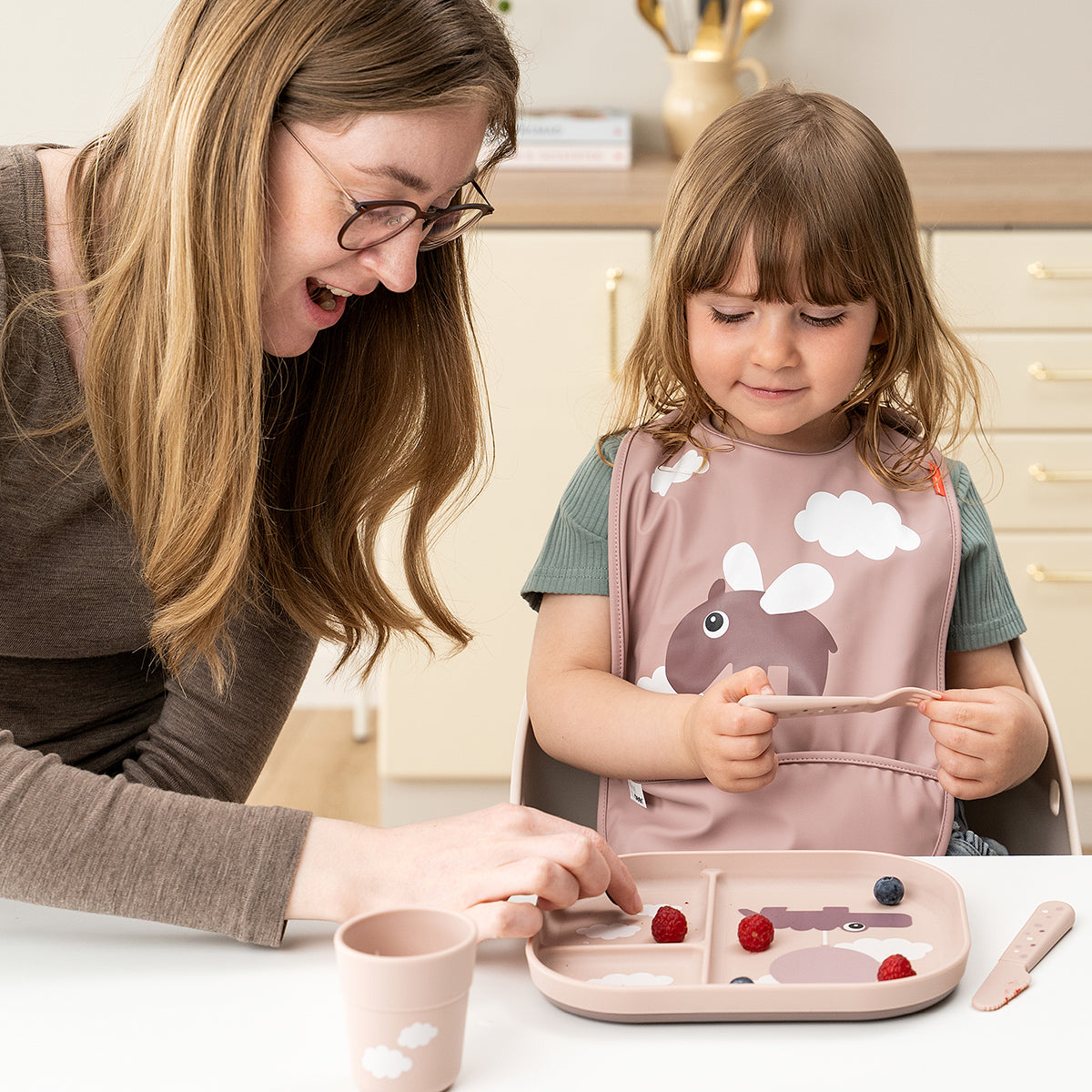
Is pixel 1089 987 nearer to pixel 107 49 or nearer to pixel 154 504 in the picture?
pixel 154 504

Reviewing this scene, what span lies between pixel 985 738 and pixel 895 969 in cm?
38

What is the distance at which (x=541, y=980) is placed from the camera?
0.67 meters

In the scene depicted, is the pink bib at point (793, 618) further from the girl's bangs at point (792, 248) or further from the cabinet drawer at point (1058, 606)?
the cabinet drawer at point (1058, 606)

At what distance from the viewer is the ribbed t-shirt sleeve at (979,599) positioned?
1133 mm


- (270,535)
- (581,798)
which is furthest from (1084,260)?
(270,535)

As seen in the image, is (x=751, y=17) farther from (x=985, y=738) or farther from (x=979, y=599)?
(x=985, y=738)

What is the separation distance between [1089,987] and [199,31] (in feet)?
2.63

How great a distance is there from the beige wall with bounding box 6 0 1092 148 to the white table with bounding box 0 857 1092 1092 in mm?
2203

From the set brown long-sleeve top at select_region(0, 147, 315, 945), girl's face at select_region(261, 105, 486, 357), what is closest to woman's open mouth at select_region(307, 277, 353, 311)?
girl's face at select_region(261, 105, 486, 357)

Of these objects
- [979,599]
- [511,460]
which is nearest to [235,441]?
[979,599]

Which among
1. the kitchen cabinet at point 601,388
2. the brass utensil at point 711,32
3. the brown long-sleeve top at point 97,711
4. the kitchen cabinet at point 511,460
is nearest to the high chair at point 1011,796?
the brown long-sleeve top at point 97,711

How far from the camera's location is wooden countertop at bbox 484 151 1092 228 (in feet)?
6.77

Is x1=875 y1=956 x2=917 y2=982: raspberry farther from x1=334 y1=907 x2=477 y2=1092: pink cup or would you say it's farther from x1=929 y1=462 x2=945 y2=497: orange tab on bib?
x1=929 y1=462 x2=945 y2=497: orange tab on bib

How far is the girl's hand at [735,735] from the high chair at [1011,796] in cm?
16
